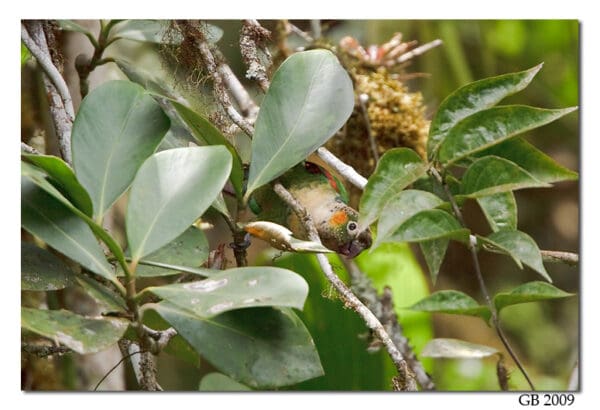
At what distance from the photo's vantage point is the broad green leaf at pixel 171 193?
94cm

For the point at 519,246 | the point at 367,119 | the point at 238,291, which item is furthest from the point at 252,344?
the point at 367,119

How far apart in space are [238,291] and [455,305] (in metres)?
0.39

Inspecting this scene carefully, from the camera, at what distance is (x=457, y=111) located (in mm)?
1105

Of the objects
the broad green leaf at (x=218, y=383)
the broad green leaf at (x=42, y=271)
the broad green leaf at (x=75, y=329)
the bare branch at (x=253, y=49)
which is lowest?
the broad green leaf at (x=218, y=383)

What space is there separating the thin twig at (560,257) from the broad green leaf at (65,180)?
637 mm

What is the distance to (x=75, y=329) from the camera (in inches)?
33.8

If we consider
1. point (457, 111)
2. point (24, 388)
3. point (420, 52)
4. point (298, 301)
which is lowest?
point (24, 388)

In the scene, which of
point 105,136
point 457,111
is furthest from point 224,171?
point 457,111

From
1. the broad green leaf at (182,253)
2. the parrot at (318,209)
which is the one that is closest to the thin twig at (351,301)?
the parrot at (318,209)

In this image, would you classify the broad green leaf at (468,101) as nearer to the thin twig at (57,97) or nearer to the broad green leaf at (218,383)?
the broad green leaf at (218,383)

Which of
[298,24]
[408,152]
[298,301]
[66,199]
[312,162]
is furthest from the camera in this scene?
[298,24]

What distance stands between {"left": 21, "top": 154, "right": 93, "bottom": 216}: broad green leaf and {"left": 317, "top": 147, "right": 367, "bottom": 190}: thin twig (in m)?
0.36
